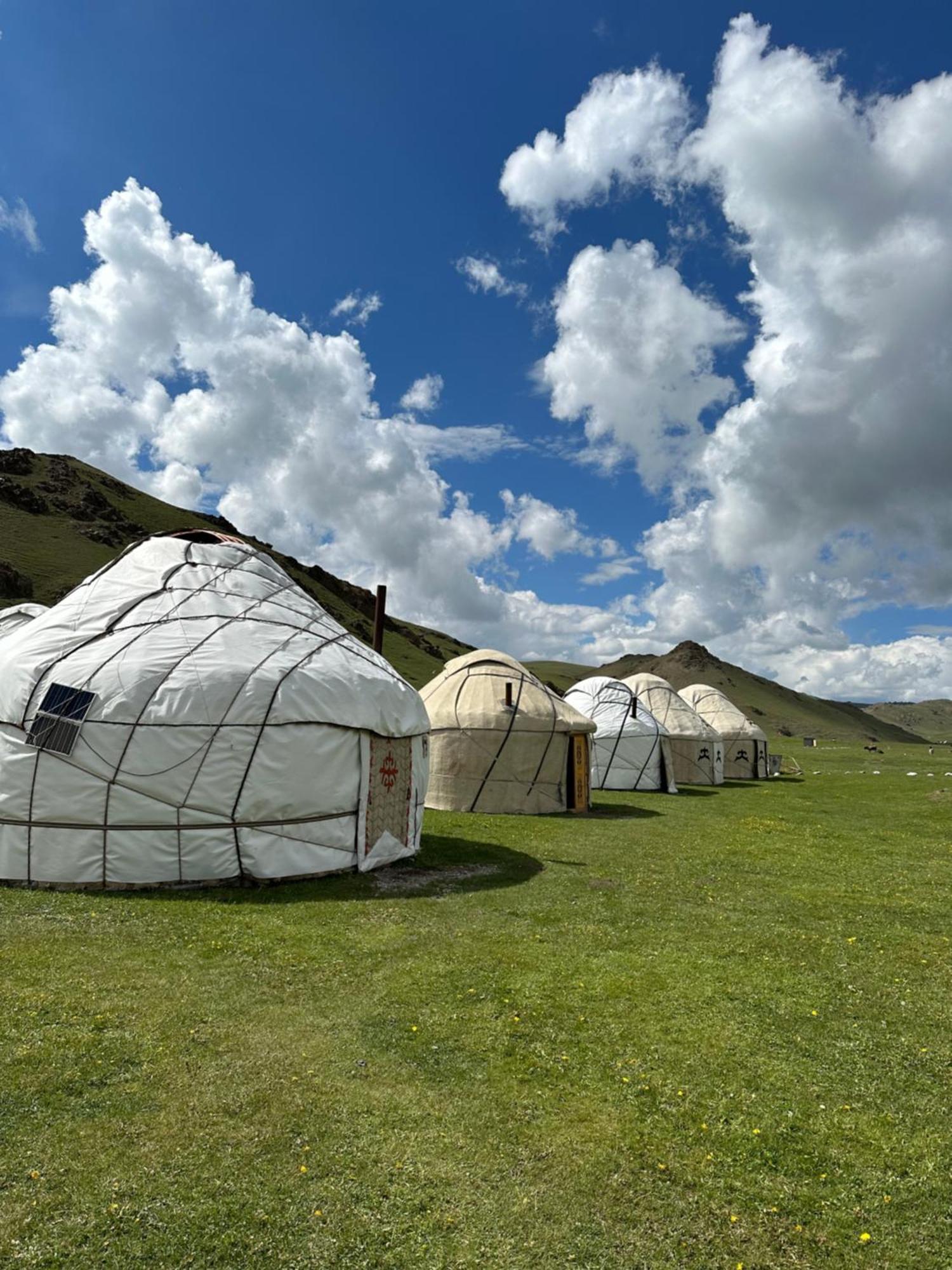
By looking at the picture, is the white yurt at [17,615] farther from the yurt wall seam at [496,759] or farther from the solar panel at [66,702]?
the yurt wall seam at [496,759]

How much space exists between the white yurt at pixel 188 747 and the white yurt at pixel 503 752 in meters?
7.79

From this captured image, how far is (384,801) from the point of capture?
11852mm

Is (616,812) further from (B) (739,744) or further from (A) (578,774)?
(B) (739,744)

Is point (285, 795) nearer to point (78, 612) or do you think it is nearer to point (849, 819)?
point (78, 612)

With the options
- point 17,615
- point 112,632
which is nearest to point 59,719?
point 112,632

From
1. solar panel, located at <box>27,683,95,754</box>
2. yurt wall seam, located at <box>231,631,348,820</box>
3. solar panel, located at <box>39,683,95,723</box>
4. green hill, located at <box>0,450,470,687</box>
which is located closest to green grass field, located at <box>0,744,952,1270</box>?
yurt wall seam, located at <box>231,631,348,820</box>

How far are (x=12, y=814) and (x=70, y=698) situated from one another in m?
1.67

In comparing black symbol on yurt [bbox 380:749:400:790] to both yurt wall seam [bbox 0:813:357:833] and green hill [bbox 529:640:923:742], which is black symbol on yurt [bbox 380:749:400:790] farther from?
green hill [bbox 529:640:923:742]

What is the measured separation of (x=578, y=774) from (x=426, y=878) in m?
10.5

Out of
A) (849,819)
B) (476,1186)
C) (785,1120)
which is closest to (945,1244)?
(785,1120)

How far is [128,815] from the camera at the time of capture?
989cm

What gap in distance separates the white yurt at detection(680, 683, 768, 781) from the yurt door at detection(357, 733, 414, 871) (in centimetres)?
3067

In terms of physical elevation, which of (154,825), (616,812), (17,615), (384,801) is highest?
(17,615)

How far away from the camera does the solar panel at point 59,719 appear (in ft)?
32.7
